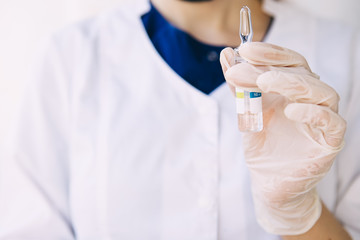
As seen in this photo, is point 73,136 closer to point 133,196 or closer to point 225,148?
point 133,196

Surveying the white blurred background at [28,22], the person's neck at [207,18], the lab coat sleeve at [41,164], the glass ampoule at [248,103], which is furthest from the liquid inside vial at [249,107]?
the white blurred background at [28,22]

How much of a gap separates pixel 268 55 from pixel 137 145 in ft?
1.16

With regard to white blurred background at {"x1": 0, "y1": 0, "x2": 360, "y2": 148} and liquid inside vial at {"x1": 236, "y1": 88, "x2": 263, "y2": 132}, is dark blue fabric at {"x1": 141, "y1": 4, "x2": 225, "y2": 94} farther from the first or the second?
white blurred background at {"x1": 0, "y1": 0, "x2": 360, "y2": 148}

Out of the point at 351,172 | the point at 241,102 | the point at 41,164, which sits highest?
the point at 241,102

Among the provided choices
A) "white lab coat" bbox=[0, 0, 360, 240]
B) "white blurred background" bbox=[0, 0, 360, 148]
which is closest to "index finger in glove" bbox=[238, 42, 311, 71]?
"white lab coat" bbox=[0, 0, 360, 240]

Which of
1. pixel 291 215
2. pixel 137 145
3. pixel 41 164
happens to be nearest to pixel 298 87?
pixel 291 215

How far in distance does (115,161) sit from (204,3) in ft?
1.35

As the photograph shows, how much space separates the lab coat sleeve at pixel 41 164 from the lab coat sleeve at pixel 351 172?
24.2 inches

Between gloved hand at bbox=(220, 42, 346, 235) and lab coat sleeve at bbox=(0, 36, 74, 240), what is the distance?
43cm

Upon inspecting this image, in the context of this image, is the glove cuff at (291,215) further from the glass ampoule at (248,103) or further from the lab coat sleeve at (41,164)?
the lab coat sleeve at (41,164)

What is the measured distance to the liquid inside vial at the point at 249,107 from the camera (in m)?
0.57

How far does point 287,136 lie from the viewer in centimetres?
66

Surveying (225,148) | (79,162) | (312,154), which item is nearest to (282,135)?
(312,154)

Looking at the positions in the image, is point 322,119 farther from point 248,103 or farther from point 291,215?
point 291,215
